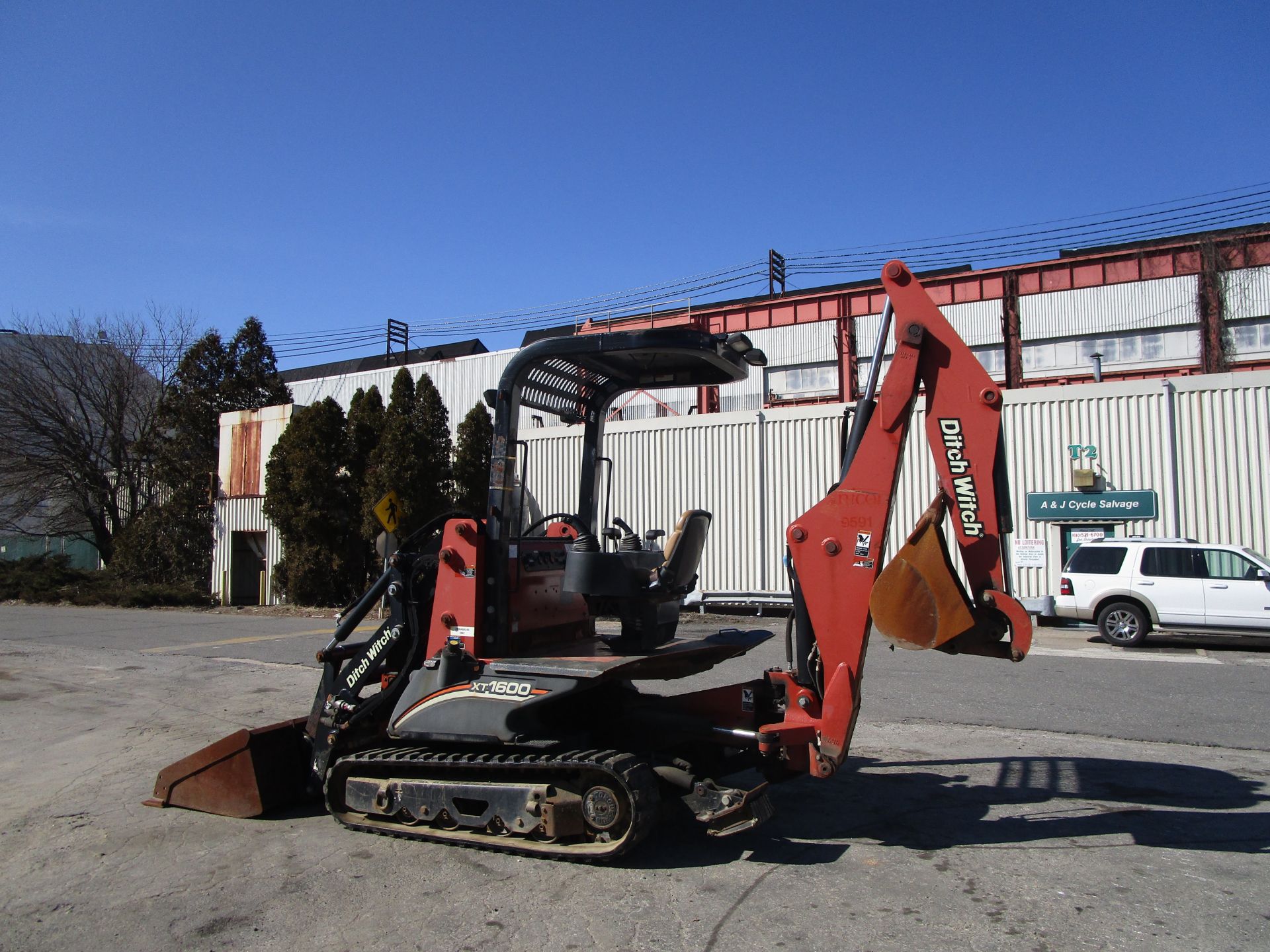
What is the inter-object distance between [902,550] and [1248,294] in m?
29.2

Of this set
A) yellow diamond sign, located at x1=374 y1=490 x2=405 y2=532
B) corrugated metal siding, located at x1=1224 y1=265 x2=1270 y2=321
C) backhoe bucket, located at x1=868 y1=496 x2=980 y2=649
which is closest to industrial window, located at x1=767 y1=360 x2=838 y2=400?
corrugated metal siding, located at x1=1224 y1=265 x2=1270 y2=321

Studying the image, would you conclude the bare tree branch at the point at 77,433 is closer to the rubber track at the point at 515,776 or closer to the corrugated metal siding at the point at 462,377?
the corrugated metal siding at the point at 462,377

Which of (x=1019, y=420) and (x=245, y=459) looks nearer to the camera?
(x=1019, y=420)

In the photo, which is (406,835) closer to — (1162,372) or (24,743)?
(24,743)

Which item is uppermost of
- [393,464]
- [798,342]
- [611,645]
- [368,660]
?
[798,342]

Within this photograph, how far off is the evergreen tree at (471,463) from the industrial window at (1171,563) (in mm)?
15343

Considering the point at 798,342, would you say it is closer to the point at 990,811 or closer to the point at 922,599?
the point at 990,811

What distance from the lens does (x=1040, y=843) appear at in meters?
4.99

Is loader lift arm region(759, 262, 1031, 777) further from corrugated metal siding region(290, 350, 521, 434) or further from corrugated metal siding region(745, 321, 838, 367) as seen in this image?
corrugated metal siding region(745, 321, 838, 367)

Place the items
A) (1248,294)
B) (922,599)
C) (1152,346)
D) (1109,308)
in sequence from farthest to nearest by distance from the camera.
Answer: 1. (1109,308)
2. (1152,346)
3. (1248,294)
4. (922,599)

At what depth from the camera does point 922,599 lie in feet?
15.0

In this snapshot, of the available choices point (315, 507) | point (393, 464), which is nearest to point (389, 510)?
point (393, 464)

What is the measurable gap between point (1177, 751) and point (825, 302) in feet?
89.4

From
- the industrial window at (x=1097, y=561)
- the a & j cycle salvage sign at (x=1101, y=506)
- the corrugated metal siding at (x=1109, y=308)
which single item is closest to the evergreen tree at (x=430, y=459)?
the a & j cycle salvage sign at (x=1101, y=506)
